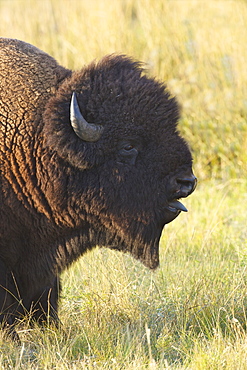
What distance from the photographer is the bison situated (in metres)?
3.96

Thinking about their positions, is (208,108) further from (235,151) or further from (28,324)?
(28,324)

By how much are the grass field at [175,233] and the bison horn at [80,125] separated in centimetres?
125

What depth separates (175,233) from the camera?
19.5 ft

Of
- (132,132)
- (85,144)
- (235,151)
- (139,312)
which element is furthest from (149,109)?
(235,151)

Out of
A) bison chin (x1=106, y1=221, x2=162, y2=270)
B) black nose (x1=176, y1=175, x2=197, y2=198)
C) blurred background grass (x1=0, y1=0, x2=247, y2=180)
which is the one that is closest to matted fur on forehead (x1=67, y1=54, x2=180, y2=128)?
black nose (x1=176, y1=175, x2=197, y2=198)

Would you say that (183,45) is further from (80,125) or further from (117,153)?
(80,125)

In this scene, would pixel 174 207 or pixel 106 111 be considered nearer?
pixel 106 111

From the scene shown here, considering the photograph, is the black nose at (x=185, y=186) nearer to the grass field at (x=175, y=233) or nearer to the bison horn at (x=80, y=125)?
the bison horn at (x=80, y=125)

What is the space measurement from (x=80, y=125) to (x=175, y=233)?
2.39 meters

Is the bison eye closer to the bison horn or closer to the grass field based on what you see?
the bison horn

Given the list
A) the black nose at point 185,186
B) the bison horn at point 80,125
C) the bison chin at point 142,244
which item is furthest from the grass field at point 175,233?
the bison horn at point 80,125

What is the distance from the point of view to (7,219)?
398 centimetres

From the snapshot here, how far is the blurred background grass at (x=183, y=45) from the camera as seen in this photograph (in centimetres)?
903

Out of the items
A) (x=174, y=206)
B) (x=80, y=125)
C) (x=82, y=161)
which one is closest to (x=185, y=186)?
(x=174, y=206)
